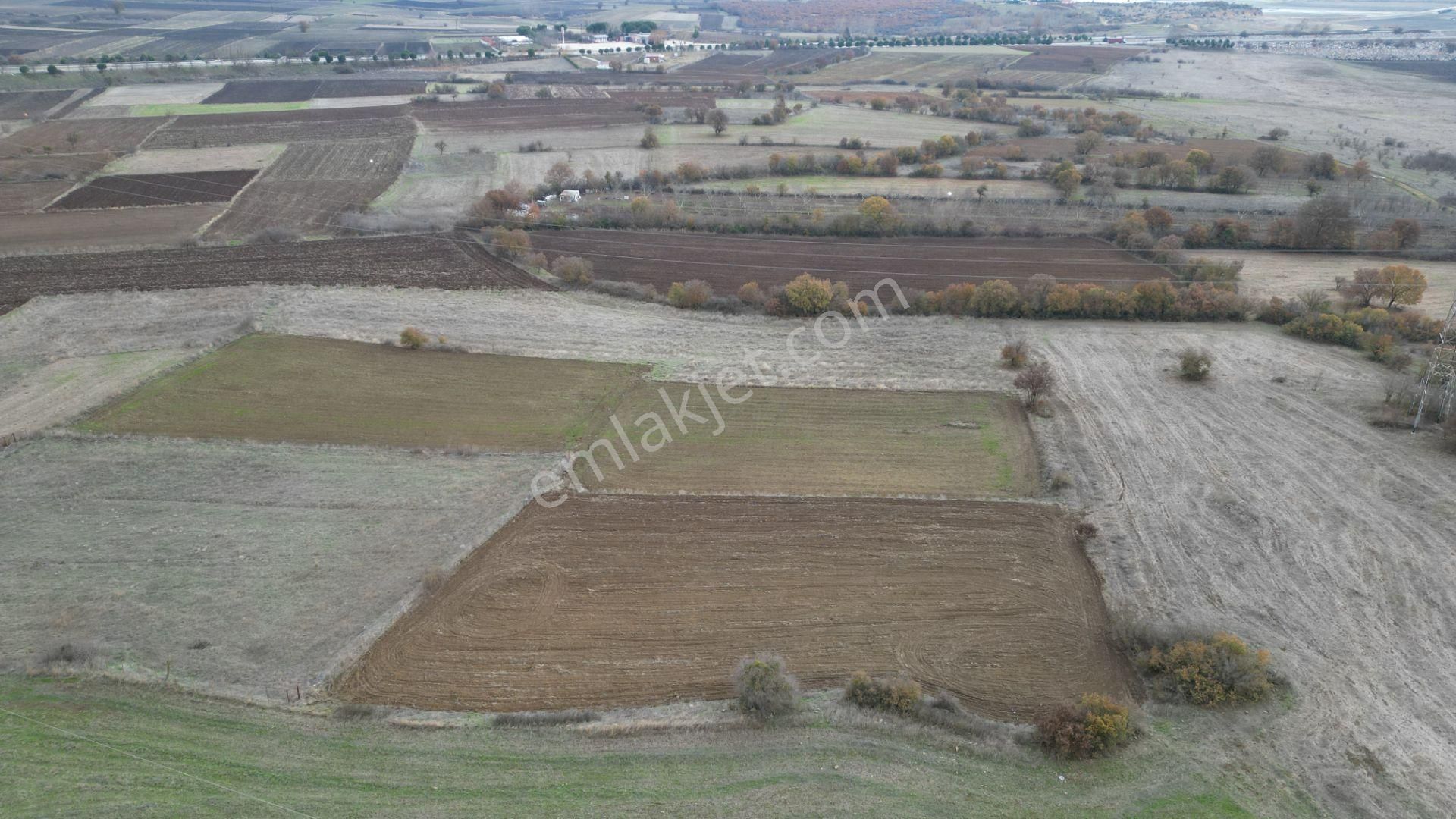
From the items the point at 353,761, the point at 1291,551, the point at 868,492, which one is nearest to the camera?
the point at 353,761

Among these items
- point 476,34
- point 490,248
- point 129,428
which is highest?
point 476,34

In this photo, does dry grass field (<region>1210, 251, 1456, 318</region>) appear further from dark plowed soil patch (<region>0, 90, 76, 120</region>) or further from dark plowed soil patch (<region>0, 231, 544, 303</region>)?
dark plowed soil patch (<region>0, 90, 76, 120</region>)

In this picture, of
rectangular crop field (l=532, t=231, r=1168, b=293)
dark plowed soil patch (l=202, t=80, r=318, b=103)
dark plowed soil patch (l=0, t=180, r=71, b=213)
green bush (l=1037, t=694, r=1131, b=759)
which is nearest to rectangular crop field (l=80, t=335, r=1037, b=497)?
green bush (l=1037, t=694, r=1131, b=759)

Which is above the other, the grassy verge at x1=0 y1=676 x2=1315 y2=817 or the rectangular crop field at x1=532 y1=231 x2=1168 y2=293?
the rectangular crop field at x1=532 y1=231 x2=1168 y2=293

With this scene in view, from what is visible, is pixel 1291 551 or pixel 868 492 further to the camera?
pixel 868 492

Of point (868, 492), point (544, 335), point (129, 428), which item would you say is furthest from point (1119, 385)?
point (129, 428)

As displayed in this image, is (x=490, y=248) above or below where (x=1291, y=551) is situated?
above

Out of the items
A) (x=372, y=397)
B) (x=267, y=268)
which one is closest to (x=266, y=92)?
(x=267, y=268)

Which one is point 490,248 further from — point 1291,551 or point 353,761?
point 1291,551
